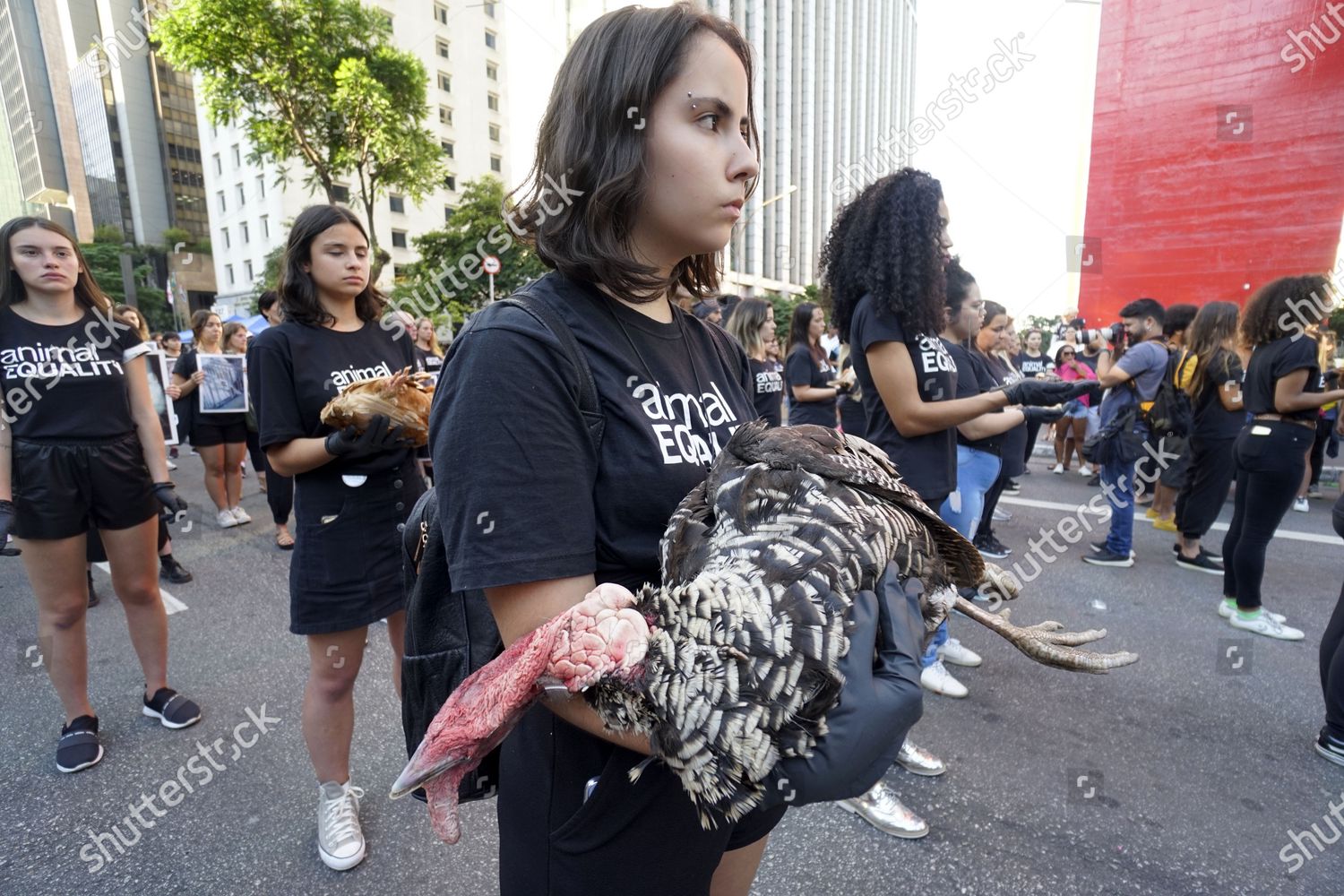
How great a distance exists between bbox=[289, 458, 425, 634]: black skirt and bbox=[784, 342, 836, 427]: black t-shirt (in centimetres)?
423

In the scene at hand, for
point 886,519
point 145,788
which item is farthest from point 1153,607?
point 145,788

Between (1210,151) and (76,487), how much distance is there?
3258 centimetres

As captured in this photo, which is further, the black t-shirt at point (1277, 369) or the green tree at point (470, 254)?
the green tree at point (470, 254)

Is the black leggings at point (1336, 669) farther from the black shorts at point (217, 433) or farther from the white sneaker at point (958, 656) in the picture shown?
the black shorts at point (217, 433)

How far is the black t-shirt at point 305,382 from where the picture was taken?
221 cm

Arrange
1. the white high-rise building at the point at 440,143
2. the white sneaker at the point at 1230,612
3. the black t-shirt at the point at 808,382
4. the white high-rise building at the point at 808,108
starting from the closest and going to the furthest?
the white sneaker at the point at 1230,612
the black t-shirt at the point at 808,382
the white high-rise building at the point at 440,143
the white high-rise building at the point at 808,108

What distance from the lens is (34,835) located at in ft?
7.63

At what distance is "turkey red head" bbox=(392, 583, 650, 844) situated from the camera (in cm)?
72

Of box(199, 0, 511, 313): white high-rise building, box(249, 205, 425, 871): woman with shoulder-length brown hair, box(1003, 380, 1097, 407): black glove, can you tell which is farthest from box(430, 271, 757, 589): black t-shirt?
box(199, 0, 511, 313): white high-rise building

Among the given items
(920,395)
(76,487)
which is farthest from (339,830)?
(920,395)

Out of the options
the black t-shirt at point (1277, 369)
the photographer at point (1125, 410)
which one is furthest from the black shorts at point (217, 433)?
the black t-shirt at point (1277, 369)

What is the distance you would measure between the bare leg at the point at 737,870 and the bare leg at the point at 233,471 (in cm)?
696

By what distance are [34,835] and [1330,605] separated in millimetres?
7610

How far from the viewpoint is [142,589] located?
291 cm
